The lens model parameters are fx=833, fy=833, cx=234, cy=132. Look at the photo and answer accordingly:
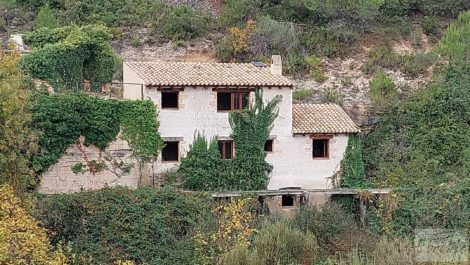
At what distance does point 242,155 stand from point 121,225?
616cm

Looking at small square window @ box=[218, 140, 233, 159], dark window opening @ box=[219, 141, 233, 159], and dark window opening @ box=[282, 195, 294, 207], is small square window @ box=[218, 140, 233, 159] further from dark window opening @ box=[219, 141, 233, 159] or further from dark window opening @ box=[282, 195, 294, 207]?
dark window opening @ box=[282, 195, 294, 207]

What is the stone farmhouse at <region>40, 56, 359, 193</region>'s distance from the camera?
30.0m

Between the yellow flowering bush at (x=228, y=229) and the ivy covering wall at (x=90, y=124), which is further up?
the ivy covering wall at (x=90, y=124)

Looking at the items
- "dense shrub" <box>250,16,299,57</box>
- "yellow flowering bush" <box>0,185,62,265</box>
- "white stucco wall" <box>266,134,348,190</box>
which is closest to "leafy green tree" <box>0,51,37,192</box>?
"yellow flowering bush" <box>0,185,62,265</box>

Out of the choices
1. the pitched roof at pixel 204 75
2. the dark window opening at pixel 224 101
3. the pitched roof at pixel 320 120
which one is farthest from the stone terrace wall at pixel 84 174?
the pitched roof at pixel 320 120

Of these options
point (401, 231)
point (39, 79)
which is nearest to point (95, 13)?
point (39, 79)

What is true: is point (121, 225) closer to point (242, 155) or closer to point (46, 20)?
point (242, 155)

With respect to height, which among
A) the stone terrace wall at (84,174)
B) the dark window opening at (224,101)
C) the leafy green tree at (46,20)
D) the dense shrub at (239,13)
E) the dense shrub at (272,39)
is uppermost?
the dense shrub at (239,13)

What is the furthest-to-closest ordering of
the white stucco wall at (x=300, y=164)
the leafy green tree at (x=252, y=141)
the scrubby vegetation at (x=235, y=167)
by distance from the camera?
1. the white stucco wall at (x=300, y=164)
2. the leafy green tree at (x=252, y=141)
3. the scrubby vegetation at (x=235, y=167)

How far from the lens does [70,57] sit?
32781 mm

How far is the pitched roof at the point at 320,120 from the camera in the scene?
31688 mm

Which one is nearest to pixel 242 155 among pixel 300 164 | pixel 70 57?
pixel 300 164

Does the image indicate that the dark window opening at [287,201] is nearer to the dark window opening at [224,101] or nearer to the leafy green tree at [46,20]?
the dark window opening at [224,101]

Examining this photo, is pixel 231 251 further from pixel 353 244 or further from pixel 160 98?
pixel 160 98
